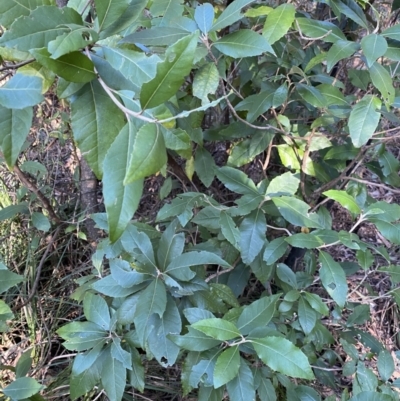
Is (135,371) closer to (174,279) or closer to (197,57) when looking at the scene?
(174,279)

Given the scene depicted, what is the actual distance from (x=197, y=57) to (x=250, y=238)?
508 millimetres

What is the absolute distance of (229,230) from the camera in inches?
41.0

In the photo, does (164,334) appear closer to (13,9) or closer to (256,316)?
(256,316)

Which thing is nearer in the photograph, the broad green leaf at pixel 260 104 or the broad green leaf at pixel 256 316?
the broad green leaf at pixel 256 316

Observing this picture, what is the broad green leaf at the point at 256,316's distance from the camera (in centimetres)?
92

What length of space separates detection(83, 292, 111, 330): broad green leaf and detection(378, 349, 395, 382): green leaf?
33.7 inches

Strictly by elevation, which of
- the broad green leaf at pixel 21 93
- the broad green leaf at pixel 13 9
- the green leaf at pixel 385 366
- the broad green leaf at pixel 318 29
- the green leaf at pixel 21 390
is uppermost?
the broad green leaf at pixel 13 9

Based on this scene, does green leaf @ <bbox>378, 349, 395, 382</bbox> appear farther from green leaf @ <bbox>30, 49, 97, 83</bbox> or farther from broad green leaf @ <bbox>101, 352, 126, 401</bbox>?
green leaf @ <bbox>30, 49, 97, 83</bbox>

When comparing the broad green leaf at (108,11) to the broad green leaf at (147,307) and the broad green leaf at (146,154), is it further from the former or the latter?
the broad green leaf at (147,307)

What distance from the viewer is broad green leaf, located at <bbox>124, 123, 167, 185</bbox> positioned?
0.45 metres

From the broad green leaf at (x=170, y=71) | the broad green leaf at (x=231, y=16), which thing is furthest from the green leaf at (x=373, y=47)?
the broad green leaf at (x=170, y=71)

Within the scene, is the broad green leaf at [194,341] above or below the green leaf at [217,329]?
below

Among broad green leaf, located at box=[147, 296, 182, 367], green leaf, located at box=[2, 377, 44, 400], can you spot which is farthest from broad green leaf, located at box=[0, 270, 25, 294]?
broad green leaf, located at box=[147, 296, 182, 367]

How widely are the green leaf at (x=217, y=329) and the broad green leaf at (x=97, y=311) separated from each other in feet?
1.29
